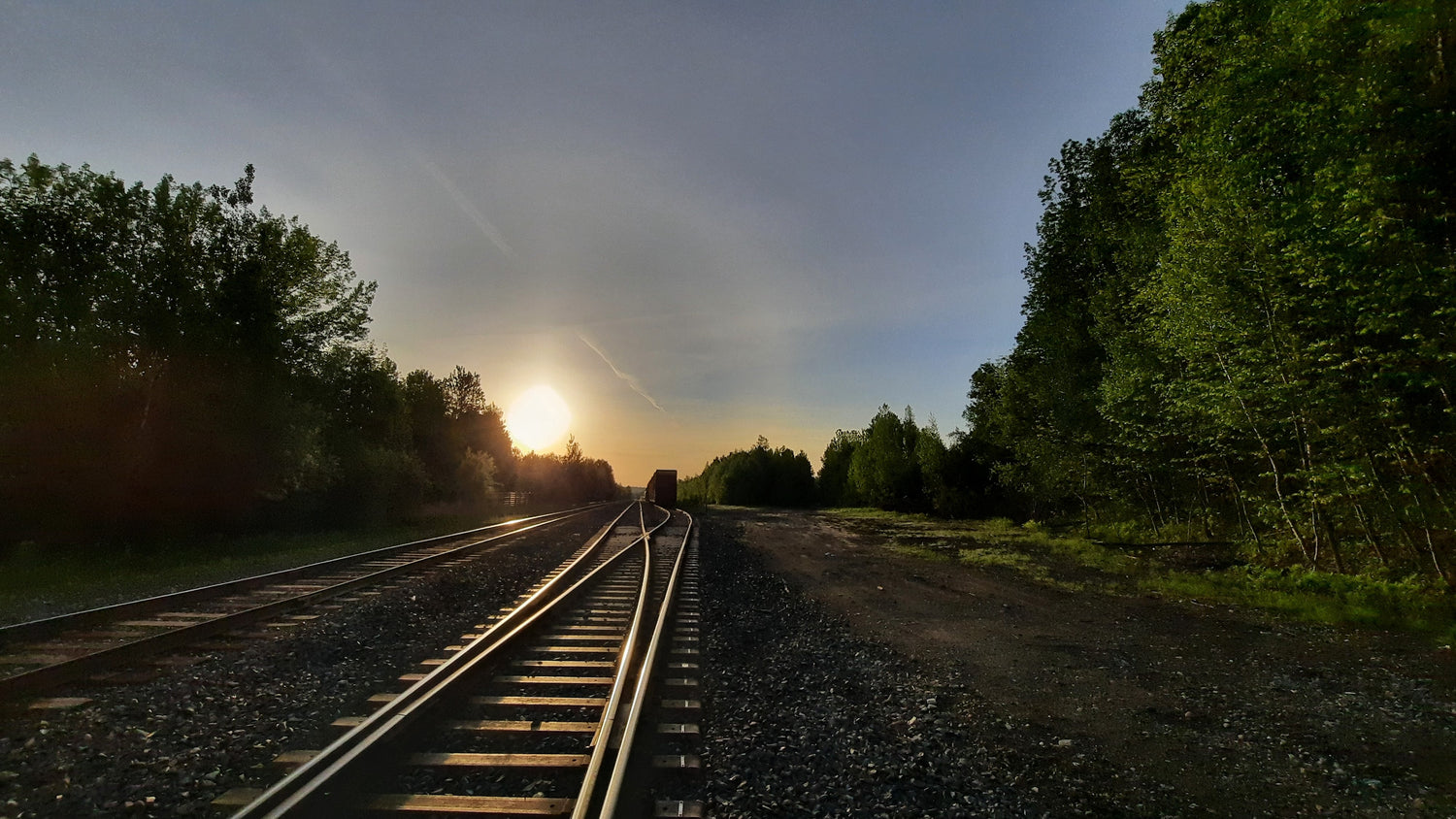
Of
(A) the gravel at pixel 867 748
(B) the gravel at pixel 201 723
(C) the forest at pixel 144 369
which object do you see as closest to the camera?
(B) the gravel at pixel 201 723

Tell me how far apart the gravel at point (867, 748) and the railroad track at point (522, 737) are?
39 cm

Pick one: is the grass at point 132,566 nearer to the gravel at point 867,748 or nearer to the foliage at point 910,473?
the gravel at point 867,748

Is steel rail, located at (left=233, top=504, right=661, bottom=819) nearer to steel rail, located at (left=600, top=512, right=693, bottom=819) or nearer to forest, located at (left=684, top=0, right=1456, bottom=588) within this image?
steel rail, located at (left=600, top=512, right=693, bottom=819)

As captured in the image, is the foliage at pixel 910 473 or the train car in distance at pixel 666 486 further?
the train car in distance at pixel 666 486

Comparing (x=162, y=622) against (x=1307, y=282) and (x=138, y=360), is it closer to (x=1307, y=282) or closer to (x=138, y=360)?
(x=138, y=360)

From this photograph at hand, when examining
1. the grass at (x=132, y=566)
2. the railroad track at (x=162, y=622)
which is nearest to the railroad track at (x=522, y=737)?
the railroad track at (x=162, y=622)

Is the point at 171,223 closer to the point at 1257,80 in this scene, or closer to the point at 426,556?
the point at 426,556

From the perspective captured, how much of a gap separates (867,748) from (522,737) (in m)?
2.60

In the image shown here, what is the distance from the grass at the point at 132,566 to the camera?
10.0 metres

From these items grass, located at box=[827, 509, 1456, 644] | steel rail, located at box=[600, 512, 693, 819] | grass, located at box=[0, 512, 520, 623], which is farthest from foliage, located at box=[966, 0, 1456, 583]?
grass, located at box=[0, 512, 520, 623]

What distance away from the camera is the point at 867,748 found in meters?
4.97

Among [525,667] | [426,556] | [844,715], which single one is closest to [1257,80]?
[844,715]

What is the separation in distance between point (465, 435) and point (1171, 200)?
63657 millimetres

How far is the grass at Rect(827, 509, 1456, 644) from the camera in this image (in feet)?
32.1
